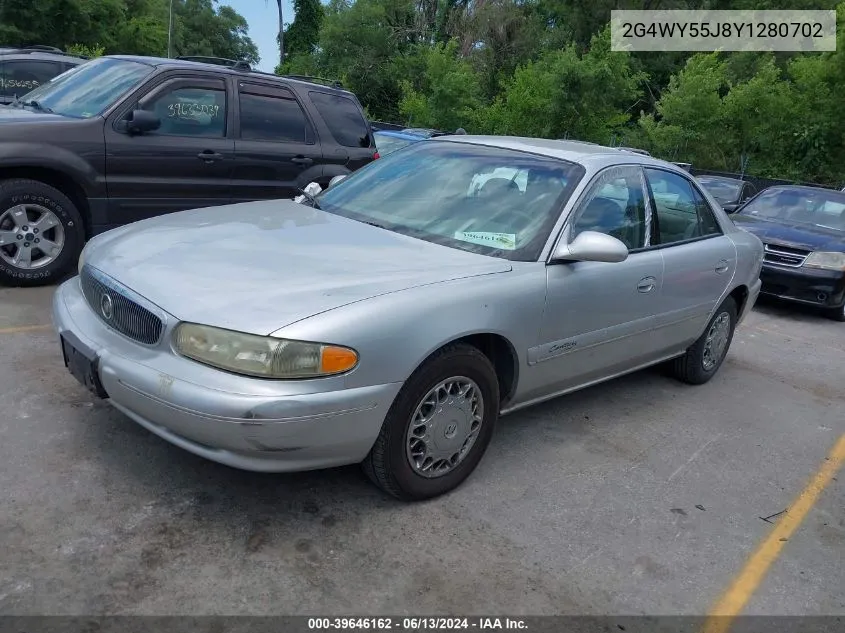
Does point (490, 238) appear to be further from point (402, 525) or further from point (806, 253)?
point (806, 253)

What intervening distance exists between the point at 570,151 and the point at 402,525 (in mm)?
2444

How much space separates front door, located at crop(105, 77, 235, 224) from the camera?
19.9ft

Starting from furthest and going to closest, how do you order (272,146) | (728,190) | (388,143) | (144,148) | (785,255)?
(728,190) → (388,143) → (785,255) → (272,146) → (144,148)

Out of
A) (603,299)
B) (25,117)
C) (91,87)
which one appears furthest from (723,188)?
(25,117)

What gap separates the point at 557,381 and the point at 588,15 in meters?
35.5

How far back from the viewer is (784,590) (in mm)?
3217

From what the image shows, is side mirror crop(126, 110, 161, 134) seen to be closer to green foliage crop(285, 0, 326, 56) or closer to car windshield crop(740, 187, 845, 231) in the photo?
car windshield crop(740, 187, 845, 231)

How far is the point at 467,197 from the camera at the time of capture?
419cm

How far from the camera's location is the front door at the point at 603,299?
389cm

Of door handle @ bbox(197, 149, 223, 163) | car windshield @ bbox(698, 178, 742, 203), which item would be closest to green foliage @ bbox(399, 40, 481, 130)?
car windshield @ bbox(698, 178, 742, 203)

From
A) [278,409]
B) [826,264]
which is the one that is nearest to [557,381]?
[278,409]

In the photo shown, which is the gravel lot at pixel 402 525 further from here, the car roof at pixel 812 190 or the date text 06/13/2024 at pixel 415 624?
the car roof at pixel 812 190

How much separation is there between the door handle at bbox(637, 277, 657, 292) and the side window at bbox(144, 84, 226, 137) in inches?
155

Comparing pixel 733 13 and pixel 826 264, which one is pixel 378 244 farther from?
pixel 733 13
